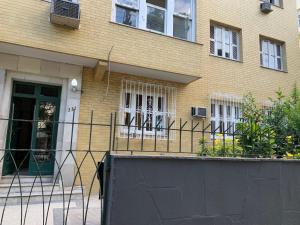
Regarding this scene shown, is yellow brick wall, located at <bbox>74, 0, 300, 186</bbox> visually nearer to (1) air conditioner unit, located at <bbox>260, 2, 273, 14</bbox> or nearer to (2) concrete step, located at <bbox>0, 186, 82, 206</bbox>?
(1) air conditioner unit, located at <bbox>260, 2, 273, 14</bbox>

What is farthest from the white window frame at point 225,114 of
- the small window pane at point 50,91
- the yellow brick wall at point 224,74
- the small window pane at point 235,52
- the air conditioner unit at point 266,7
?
the small window pane at point 50,91

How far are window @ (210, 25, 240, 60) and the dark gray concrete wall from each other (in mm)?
7623

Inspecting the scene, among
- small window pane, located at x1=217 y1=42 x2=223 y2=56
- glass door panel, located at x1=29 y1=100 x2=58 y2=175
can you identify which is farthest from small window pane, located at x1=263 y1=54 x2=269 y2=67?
glass door panel, located at x1=29 y1=100 x2=58 y2=175

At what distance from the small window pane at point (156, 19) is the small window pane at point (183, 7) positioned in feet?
1.98

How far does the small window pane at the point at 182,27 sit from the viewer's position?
30.2ft

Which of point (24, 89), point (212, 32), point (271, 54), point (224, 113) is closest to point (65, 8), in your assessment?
point (24, 89)

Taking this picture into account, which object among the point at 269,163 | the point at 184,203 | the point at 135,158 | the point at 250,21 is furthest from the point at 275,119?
the point at 250,21

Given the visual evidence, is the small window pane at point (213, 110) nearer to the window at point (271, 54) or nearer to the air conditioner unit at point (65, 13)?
the window at point (271, 54)

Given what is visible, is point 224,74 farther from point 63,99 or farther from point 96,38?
point 63,99

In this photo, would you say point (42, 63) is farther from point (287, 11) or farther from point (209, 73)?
point (287, 11)

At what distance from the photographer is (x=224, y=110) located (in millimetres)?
10367

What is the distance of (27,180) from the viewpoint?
23.3 ft

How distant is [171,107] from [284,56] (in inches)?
270

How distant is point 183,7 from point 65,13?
432 centimetres
